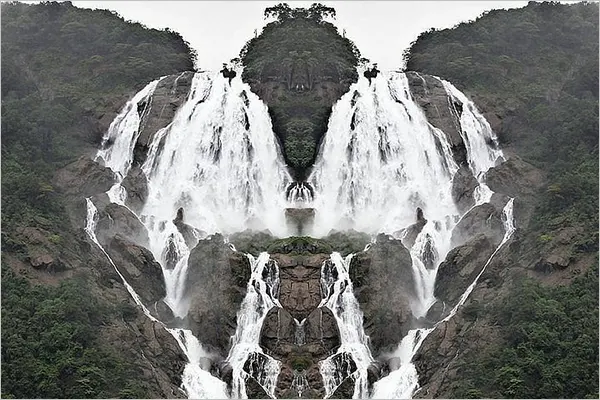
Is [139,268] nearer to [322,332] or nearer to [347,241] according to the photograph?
[322,332]

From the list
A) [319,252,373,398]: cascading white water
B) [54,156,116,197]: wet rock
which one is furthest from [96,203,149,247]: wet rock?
[319,252,373,398]: cascading white water

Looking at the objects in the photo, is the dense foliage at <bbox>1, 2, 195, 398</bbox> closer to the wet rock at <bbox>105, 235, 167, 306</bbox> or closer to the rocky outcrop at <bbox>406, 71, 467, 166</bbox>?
the wet rock at <bbox>105, 235, 167, 306</bbox>

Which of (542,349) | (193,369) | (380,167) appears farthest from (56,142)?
(542,349)

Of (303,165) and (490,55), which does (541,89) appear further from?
(303,165)

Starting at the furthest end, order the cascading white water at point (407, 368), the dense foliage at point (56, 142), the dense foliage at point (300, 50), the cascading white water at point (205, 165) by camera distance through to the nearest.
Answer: the dense foliage at point (300, 50) < the cascading white water at point (205, 165) < the cascading white water at point (407, 368) < the dense foliage at point (56, 142)

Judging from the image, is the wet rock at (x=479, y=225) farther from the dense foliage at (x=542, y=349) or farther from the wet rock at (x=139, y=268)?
the wet rock at (x=139, y=268)

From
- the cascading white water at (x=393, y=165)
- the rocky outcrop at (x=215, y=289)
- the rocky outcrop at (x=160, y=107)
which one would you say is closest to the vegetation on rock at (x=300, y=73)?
the cascading white water at (x=393, y=165)

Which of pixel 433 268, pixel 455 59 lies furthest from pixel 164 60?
pixel 433 268
